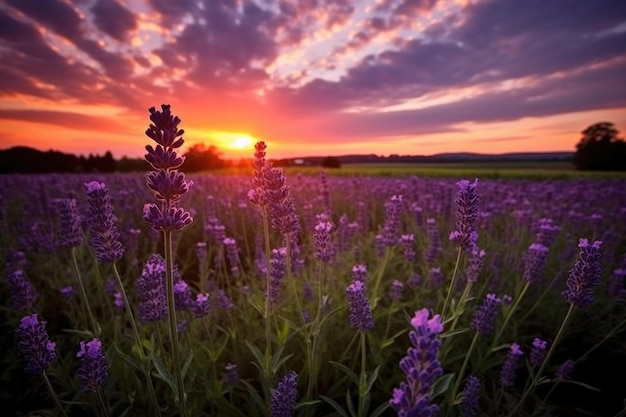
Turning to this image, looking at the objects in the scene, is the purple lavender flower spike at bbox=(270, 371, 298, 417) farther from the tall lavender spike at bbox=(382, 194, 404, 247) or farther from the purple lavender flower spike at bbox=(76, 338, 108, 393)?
the tall lavender spike at bbox=(382, 194, 404, 247)

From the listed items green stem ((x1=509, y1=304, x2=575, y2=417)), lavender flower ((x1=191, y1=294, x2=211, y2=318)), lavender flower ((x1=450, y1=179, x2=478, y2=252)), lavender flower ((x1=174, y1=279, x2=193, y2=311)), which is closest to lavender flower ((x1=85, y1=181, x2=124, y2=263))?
lavender flower ((x1=174, y1=279, x2=193, y2=311))

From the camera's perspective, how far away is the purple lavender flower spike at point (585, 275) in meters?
1.82

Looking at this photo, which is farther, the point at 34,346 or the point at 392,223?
the point at 392,223

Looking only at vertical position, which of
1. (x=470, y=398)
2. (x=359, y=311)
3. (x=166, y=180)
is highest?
(x=166, y=180)

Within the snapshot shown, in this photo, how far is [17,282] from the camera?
97.7 inches

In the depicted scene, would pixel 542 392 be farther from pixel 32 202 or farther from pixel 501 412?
pixel 32 202

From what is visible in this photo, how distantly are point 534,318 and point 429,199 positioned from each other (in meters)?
3.86

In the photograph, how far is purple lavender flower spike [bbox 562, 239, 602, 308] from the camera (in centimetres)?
182

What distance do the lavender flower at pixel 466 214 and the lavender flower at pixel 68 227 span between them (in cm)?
229

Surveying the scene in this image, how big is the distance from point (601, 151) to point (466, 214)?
158ft

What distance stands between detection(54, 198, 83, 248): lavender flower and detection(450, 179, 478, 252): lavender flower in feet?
7.50

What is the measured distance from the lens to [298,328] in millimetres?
2066

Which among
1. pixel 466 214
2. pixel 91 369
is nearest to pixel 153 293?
pixel 91 369

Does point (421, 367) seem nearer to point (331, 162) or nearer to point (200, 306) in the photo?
point (200, 306)
